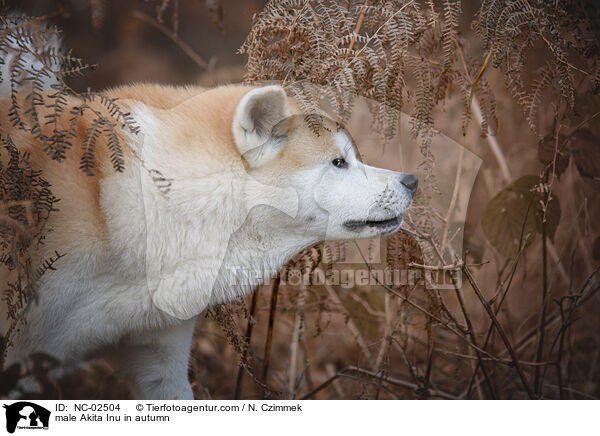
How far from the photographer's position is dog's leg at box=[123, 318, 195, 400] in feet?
6.23

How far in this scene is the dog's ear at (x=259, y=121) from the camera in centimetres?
157

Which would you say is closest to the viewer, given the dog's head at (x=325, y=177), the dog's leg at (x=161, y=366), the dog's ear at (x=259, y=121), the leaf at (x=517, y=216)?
the dog's ear at (x=259, y=121)

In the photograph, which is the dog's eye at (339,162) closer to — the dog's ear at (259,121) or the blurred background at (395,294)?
the dog's ear at (259,121)

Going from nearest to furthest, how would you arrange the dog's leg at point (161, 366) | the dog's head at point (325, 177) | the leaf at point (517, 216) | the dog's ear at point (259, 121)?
the dog's ear at point (259, 121)
the dog's head at point (325, 177)
the dog's leg at point (161, 366)
the leaf at point (517, 216)

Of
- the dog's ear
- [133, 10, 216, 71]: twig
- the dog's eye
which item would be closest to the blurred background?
[133, 10, 216, 71]: twig

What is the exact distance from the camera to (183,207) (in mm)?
1653
